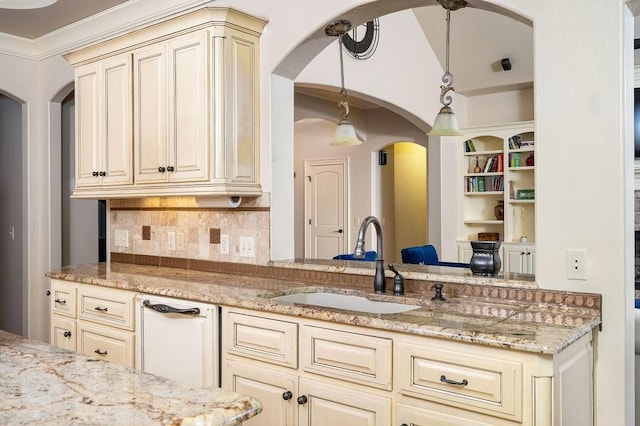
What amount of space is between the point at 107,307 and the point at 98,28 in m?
2.15

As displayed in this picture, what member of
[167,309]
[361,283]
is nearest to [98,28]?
[167,309]

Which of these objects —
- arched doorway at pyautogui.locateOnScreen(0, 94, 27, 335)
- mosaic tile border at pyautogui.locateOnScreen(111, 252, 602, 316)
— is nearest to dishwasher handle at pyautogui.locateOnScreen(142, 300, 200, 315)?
mosaic tile border at pyautogui.locateOnScreen(111, 252, 602, 316)

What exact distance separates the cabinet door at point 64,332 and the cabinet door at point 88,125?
0.89m

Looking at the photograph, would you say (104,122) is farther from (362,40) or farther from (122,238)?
(362,40)

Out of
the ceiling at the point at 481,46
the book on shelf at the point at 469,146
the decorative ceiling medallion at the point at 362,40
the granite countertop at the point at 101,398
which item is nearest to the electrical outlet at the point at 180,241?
the decorative ceiling medallion at the point at 362,40

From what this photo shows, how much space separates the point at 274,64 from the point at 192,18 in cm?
50

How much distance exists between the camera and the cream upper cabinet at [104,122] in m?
3.54

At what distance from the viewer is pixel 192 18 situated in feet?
10.1

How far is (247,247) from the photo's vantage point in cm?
334

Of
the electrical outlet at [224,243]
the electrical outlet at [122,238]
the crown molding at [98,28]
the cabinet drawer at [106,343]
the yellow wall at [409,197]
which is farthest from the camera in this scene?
the yellow wall at [409,197]

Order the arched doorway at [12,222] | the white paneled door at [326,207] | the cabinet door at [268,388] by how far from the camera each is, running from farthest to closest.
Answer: the white paneled door at [326,207], the arched doorway at [12,222], the cabinet door at [268,388]

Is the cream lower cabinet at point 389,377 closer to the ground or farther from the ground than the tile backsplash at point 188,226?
closer to the ground

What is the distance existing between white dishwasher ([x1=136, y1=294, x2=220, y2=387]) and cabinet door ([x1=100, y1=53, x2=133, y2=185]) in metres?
1.02

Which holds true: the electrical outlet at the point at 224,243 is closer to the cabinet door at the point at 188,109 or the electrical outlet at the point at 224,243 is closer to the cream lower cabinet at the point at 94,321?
the cabinet door at the point at 188,109
